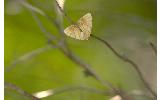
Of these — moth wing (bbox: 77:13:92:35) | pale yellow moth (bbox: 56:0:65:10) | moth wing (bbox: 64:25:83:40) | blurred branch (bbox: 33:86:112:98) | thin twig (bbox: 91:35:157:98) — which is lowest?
blurred branch (bbox: 33:86:112:98)

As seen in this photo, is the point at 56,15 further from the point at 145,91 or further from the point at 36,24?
the point at 145,91

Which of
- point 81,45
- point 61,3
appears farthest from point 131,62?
point 61,3

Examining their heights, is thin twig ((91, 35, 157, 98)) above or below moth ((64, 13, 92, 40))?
below

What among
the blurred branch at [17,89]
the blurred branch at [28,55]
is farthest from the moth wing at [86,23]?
the blurred branch at [17,89]

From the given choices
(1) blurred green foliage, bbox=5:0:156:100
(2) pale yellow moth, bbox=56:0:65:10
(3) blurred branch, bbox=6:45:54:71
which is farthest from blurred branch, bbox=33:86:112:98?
(2) pale yellow moth, bbox=56:0:65:10

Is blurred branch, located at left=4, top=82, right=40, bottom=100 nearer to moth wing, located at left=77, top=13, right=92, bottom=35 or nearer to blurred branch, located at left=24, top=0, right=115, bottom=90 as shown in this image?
blurred branch, located at left=24, top=0, right=115, bottom=90

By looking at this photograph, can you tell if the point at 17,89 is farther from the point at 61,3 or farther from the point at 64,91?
the point at 61,3
